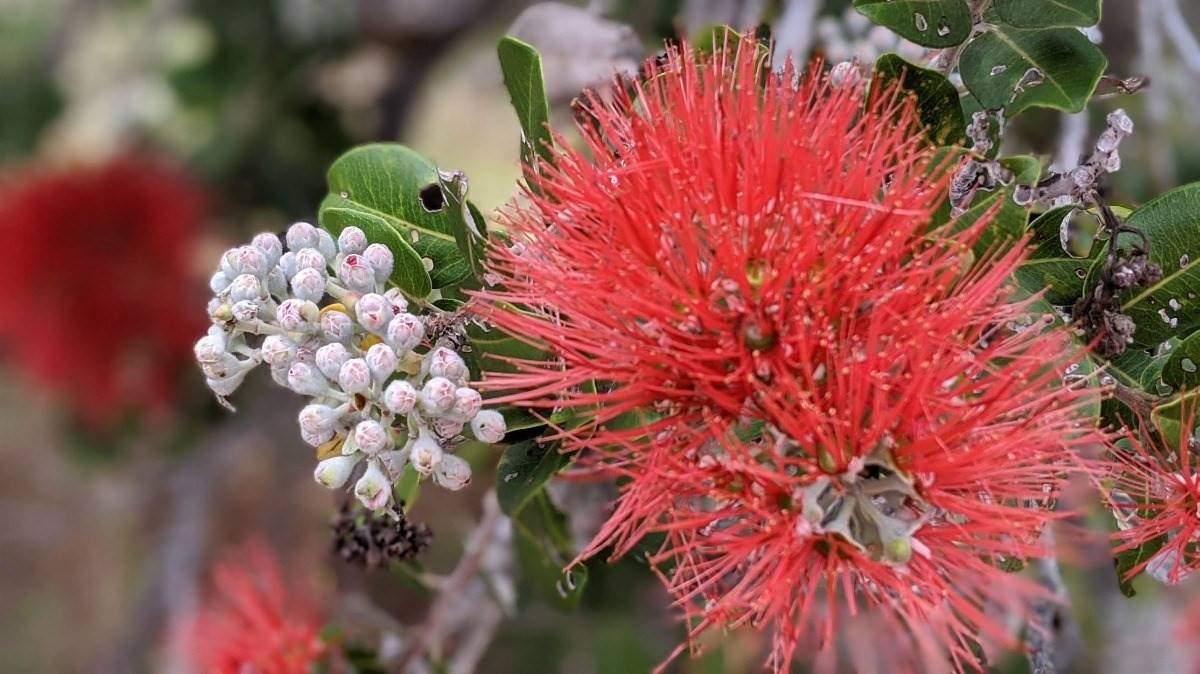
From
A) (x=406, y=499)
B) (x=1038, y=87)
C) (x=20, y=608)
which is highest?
(x=1038, y=87)

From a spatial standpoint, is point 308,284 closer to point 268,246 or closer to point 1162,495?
point 268,246

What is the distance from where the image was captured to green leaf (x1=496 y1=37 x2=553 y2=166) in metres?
1.20

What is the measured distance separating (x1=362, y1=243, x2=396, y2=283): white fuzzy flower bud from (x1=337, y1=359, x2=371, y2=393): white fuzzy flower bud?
0.12 metres

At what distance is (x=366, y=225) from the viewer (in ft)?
3.82

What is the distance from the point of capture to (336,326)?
104cm

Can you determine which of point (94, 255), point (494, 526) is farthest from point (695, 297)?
point (94, 255)

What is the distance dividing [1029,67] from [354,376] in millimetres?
776

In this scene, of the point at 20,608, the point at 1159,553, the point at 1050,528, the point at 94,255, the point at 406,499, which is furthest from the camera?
the point at 20,608

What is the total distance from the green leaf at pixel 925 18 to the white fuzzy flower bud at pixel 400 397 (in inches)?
24.3

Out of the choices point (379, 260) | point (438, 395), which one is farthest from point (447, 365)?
point (379, 260)

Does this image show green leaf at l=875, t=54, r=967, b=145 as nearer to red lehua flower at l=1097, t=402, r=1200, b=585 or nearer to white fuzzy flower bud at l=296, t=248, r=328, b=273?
red lehua flower at l=1097, t=402, r=1200, b=585

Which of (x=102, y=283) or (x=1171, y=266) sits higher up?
(x=1171, y=266)

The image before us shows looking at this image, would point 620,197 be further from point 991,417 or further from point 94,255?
point 94,255

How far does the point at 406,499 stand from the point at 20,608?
593 cm
